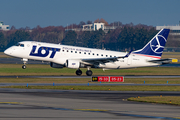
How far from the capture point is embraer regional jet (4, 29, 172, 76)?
5269 centimetres

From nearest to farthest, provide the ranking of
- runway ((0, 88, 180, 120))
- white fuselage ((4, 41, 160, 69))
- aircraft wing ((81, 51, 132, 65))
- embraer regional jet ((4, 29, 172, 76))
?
runway ((0, 88, 180, 120))
white fuselage ((4, 41, 160, 69))
embraer regional jet ((4, 29, 172, 76))
aircraft wing ((81, 51, 132, 65))

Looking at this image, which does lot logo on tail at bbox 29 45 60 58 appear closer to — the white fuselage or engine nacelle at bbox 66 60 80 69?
the white fuselage

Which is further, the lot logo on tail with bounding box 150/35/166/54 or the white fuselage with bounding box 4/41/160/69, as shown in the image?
the lot logo on tail with bounding box 150/35/166/54

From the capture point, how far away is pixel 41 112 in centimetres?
2262

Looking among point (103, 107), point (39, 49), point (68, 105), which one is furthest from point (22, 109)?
point (39, 49)

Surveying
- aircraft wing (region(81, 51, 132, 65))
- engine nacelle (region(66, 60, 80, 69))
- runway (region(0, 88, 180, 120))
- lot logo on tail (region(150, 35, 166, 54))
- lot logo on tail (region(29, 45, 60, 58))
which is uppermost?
lot logo on tail (region(150, 35, 166, 54))

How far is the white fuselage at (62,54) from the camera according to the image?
52.6 m

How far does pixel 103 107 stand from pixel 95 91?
11.3 meters

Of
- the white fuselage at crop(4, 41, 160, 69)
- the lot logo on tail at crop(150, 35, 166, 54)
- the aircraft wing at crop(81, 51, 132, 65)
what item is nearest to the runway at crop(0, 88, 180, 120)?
the white fuselage at crop(4, 41, 160, 69)

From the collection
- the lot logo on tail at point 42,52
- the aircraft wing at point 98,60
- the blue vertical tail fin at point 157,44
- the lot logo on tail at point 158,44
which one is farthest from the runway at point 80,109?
the lot logo on tail at point 158,44

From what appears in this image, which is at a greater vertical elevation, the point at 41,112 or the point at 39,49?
the point at 39,49

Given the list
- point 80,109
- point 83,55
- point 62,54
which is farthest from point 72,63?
point 80,109

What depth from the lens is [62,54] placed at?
53.4m

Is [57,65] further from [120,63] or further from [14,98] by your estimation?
[14,98]
